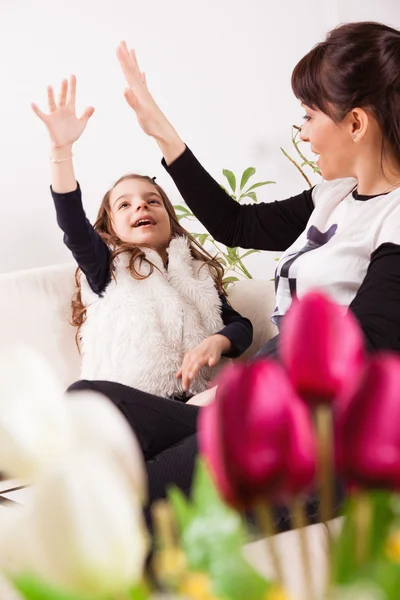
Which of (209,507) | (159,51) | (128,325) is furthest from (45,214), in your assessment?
(209,507)

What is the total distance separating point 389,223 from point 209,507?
1140 millimetres

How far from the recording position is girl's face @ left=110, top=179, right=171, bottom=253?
1.97 metres

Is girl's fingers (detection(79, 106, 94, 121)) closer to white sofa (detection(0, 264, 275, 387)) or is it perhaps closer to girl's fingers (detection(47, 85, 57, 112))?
girl's fingers (detection(47, 85, 57, 112))

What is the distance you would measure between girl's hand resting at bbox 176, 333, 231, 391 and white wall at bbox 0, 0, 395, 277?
1.17 meters

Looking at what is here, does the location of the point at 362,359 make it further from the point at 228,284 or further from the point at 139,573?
the point at 228,284

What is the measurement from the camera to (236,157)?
9.96ft

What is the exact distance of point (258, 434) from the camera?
24 centimetres

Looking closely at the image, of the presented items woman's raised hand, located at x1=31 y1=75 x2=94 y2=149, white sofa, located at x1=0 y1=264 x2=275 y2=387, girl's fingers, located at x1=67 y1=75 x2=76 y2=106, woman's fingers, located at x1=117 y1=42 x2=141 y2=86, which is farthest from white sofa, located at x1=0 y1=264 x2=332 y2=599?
woman's fingers, located at x1=117 y1=42 x2=141 y2=86

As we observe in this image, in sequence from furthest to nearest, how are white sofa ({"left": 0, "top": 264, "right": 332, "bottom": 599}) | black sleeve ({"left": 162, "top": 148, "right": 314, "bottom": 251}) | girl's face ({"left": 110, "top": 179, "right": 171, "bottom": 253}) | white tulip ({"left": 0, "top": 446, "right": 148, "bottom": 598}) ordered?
girl's face ({"left": 110, "top": 179, "right": 171, "bottom": 253}) → white sofa ({"left": 0, "top": 264, "right": 332, "bottom": 599}) → black sleeve ({"left": 162, "top": 148, "right": 314, "bottom": 251}) → white tulip ({"left": 0, "top": 446, "right": 148, "bottom": 598})

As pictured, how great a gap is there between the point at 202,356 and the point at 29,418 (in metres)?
1.45

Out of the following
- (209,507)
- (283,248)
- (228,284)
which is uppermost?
(209,507)

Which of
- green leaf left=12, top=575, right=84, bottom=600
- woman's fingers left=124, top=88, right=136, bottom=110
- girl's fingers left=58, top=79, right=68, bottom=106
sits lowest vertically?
green leaf left=12, top=575, right=84, bottom=600

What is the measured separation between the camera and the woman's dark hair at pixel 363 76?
142 cm

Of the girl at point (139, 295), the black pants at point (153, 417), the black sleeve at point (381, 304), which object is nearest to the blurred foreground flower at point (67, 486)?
the black sleeve at point (381, 304)
